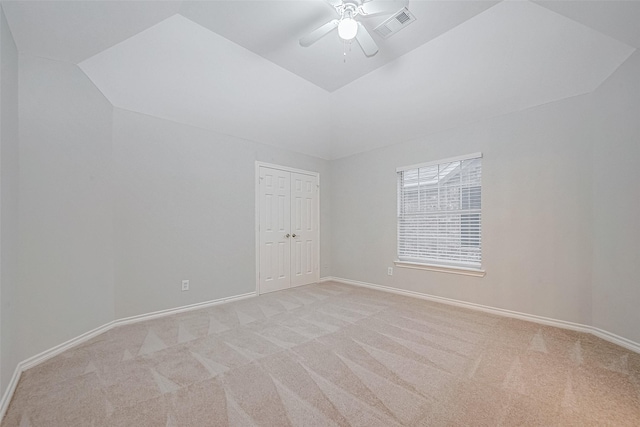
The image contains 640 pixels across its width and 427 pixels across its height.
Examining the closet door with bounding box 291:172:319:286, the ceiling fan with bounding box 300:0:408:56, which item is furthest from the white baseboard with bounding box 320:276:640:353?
the ceiling fan with bounding box 300:0:408:56

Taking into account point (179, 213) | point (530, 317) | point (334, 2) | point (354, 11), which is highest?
point (334, 2)

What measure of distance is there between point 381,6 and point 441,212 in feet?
9.17

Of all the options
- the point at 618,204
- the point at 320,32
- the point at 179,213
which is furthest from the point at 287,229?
the point at 618,204

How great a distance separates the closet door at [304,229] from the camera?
478 centimetres

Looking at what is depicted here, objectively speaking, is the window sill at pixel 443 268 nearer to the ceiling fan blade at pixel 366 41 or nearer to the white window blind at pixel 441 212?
the white window blind at pixel 441 212

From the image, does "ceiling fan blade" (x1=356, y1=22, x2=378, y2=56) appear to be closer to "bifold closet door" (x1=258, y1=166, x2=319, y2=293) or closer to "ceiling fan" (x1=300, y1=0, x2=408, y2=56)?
"ceiling fan" (x1=300, y1=0, x2=408, y2=56)

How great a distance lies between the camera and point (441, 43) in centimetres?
276

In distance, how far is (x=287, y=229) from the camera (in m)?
4.66

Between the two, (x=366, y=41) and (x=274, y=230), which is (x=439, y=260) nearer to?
(x=274, y=230)

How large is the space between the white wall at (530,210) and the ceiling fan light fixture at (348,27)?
7.68 ft

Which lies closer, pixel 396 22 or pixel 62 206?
pixel 396 22

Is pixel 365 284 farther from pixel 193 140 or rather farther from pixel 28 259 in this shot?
pixel 28 259

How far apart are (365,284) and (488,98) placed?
3394 mm

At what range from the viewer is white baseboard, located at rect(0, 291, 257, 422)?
5.73 feet
